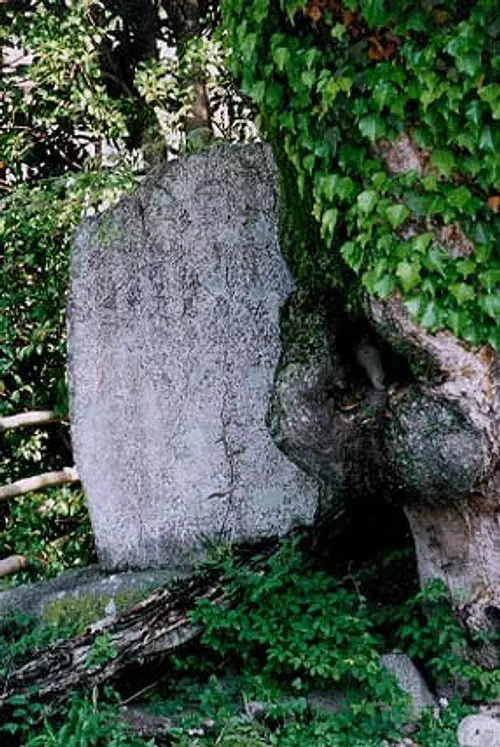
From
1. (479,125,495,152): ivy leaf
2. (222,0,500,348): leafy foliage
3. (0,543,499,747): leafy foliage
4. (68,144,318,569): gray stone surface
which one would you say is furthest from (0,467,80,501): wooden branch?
(479,125,495,152): ivy leaf

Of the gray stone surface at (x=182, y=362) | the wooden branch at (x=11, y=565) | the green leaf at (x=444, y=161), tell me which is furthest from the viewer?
the wooden branch at (x=11, y=565)

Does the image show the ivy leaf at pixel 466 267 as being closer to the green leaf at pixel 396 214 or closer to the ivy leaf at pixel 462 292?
the ivy leaf at pixel 462 292

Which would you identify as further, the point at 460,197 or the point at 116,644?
the point at 116,644

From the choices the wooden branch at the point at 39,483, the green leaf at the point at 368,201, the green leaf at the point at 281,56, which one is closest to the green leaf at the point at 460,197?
the green leaf at the point at 368,201

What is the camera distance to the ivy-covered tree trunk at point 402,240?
2861 mm

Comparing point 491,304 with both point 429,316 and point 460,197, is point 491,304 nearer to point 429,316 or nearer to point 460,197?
point 429,316

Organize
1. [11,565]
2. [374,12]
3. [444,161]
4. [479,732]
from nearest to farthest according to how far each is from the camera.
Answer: [374,12]
[444,161]
[479,732]
[11,565]

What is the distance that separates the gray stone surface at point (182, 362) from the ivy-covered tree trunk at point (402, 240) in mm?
814

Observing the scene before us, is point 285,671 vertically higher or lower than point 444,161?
lower

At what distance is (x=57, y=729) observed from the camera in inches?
129

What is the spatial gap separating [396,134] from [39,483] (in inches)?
133

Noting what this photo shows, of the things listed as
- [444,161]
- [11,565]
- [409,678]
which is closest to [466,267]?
[444,161]

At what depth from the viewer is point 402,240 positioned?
3.03 metres

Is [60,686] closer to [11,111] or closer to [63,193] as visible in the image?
[63,193]
